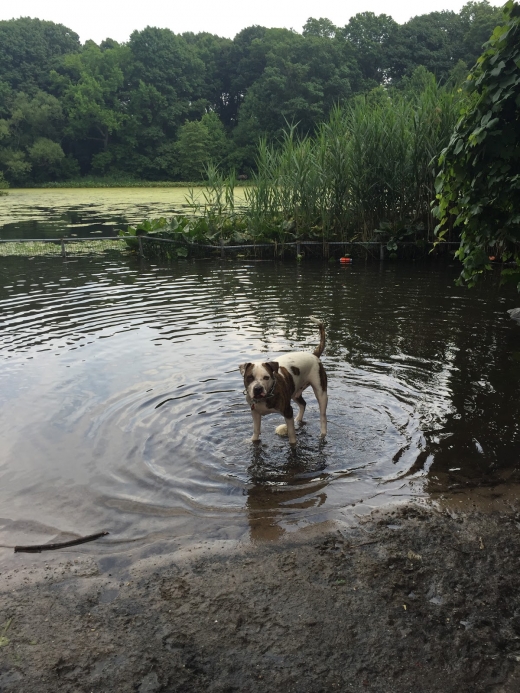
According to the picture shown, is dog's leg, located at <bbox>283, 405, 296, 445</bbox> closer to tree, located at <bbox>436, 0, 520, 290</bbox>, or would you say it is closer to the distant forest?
tree, located at <bbox>436, 0, 520, 290</bbox>

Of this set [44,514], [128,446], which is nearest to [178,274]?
[128,446]

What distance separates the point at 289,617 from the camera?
10.6ft

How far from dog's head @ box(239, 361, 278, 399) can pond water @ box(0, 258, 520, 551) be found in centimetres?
73

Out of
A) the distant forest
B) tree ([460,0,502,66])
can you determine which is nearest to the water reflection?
the distant forest

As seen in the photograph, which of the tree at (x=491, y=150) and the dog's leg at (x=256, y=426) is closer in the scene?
the tree at (x=491, y=150)

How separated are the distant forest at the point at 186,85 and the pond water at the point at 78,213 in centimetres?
2413

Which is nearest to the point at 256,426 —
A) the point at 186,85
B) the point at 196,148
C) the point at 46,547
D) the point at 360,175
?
the point at 46,547

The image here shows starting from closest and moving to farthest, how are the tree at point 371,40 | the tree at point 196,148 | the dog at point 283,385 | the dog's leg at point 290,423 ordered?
the dog at point 283,385 < the dog's leg at point 290,423 < the tree at point 196,148 < the tree at point 371,40

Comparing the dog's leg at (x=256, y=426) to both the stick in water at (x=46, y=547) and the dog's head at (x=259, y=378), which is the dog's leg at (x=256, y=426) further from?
the stick in water at (x=46, y=547)

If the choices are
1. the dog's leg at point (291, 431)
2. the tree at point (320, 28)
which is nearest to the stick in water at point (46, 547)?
the dog's leg at point (291, 431)

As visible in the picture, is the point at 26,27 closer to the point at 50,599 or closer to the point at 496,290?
the point at 496,290

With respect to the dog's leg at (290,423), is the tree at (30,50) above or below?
above

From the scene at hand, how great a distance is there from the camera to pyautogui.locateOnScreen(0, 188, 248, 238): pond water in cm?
2530

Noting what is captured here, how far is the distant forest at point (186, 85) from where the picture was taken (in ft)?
217
